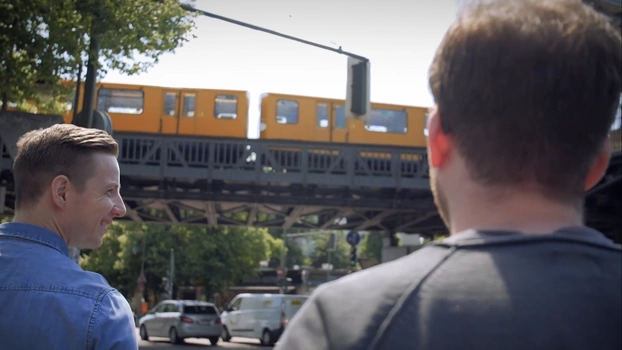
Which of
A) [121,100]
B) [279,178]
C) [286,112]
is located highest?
[121,100]

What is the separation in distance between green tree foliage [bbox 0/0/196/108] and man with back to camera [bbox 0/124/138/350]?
35.4 feet

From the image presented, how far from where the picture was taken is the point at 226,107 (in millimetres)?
27016

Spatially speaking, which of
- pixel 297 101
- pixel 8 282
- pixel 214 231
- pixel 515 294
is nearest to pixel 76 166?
pixel 8 282

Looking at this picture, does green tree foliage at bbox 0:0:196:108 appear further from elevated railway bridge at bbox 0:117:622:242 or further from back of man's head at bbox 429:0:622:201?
back of man's head at bbox 429:0:622:201

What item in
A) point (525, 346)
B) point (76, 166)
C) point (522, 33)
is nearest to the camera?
point (525, 346)

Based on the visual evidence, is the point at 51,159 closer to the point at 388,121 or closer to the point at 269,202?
the point at 269,202

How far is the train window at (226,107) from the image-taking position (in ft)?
88.1

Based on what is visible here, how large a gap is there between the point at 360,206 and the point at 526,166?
895 inches

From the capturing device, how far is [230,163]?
22.9 m

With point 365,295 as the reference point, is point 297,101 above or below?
above

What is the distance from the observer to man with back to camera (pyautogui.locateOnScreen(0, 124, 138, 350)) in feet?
7.90

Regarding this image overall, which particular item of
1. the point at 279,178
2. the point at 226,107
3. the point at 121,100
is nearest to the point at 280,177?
the point at 279,178

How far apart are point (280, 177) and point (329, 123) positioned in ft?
17.6

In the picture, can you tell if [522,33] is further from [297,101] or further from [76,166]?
[297,101]
